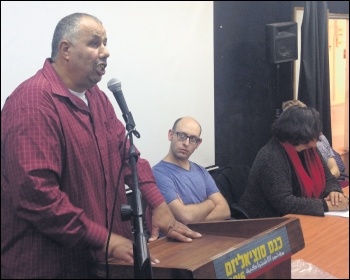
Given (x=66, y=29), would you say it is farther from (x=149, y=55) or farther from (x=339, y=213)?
(x=339, y=213)

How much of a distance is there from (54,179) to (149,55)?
1.74ft

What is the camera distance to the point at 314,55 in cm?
179

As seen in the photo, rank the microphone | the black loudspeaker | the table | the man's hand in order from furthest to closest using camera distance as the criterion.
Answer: the black loudspeaker < the table < the man's hand < the microphone

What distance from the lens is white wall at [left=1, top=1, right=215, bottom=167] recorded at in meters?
1.18

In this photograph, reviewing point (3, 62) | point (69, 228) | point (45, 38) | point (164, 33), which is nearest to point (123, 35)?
point (164, 33)

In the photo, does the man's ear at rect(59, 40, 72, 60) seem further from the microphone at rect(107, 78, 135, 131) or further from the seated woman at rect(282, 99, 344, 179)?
the seated woman at rect(282, 99, 344, 179)

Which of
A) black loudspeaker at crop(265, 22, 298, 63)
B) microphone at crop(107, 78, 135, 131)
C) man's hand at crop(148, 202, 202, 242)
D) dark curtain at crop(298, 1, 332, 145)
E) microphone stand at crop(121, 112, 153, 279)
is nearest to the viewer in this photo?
microphone stand at crop(121, 112, 153, 279)

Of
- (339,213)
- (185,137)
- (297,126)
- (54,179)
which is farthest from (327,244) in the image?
(54,179)

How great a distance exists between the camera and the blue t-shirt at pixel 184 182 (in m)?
1.50

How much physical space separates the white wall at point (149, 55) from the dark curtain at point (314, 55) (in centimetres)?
39

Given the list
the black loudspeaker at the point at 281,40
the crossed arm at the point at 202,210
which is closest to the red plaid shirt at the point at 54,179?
the crossed arm at the point at 202,210

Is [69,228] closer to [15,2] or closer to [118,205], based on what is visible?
[118,205]

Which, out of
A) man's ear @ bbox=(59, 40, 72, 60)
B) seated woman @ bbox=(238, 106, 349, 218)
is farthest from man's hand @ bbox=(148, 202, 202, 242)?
seated woman @ bbox=(238, 106, 349, 218)

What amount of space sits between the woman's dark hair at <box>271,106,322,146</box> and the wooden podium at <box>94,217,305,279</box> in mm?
648
